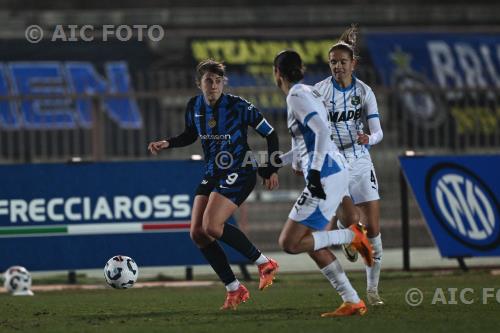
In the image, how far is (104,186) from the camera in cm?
1370

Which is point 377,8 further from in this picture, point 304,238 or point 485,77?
point 304,238

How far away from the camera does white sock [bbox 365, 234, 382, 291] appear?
1028 centimetres

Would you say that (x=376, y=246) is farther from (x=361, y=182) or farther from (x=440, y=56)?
(x=440, y=56)

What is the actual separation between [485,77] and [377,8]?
133 inches

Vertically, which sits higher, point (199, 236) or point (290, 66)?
point (290, 66)

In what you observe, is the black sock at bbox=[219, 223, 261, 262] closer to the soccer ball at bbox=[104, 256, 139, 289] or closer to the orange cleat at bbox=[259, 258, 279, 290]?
the orange cleat at bbox=[259, 258, 279, 290]

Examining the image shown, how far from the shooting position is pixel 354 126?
34.1 feet

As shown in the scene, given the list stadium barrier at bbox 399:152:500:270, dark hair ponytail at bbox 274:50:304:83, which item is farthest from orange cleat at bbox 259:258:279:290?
stadium barrier at bbox 399:152:500:270

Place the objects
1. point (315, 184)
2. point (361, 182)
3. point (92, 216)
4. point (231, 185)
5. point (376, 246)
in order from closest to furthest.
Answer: point (315, 184) → point (231, 185) → point (361, 182) → point (376, 246) → point (92, 216)

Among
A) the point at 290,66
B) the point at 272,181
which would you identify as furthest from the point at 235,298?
the point at 290,66

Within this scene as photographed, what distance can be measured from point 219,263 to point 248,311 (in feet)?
2.23

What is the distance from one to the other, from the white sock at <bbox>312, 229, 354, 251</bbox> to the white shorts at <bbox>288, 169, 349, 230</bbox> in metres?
0.08

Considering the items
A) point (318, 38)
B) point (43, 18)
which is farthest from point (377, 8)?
point (43, 18)

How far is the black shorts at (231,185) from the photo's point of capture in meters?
10.2
